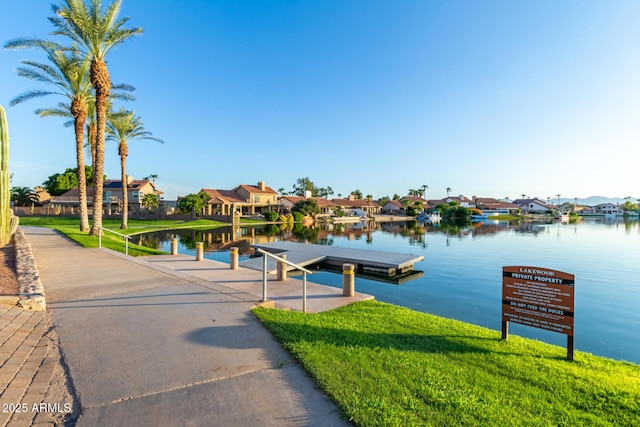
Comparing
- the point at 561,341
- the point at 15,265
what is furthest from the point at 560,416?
the point at 15,265

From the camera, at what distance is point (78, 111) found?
76.2 feet

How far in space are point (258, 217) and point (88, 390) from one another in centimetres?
6235

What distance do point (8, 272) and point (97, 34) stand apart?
1736 centimetres

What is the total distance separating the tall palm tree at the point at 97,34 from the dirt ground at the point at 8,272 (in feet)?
25.0

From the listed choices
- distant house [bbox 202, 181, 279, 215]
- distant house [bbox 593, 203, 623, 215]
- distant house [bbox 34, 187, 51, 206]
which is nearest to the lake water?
distant house [bbox 202, 181, 279, 215]

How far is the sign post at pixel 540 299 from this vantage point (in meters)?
5.32

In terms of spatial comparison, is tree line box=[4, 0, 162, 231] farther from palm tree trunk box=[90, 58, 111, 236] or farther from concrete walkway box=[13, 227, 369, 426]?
concrete walkway box=[13, 227, 369, 426]

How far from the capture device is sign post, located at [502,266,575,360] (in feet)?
17.4

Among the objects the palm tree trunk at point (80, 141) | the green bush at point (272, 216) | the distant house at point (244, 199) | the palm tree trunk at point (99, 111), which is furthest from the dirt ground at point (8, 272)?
the distant house at point (244, 199)

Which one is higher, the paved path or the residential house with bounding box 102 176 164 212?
the residential house with bounding box 102 176 164 212

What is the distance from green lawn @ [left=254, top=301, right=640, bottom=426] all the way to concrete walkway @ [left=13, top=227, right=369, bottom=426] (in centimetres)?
33

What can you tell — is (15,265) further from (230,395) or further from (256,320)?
(230,395)

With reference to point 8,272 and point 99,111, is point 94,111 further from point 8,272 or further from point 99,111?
point 8,272

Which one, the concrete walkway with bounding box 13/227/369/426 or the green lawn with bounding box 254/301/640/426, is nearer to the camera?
the concrete walkway with bounding box 13/227/369/426
